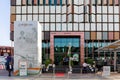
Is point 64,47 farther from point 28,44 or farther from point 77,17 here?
point 28,44

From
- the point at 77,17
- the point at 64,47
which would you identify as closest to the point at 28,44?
the point at 64,47

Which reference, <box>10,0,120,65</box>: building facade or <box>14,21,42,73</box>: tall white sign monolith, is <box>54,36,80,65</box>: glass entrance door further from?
<box>14,21,42,73</box>: tall white sign monolith

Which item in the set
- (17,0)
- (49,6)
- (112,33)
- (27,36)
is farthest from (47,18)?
(27,36)

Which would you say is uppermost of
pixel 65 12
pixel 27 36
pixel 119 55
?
pixel 65 12

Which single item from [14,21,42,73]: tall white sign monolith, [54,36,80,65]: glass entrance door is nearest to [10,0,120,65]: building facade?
[54,36,80,65]: glass entrance door

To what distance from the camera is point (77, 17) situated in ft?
251

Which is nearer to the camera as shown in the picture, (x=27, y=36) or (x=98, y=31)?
(x=27, y=36)

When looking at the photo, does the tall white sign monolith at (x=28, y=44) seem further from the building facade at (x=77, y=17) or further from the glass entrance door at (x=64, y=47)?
the building facade at (x=77, y=17)

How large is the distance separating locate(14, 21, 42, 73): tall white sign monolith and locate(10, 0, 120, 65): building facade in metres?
43.0

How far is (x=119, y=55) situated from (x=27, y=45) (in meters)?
50.8

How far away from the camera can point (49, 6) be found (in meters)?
77.8

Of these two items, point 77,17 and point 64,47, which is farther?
point 77,17

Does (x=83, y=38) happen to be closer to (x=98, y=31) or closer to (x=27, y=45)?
(x=98, y=31)

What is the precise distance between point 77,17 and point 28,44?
44.9 meters
